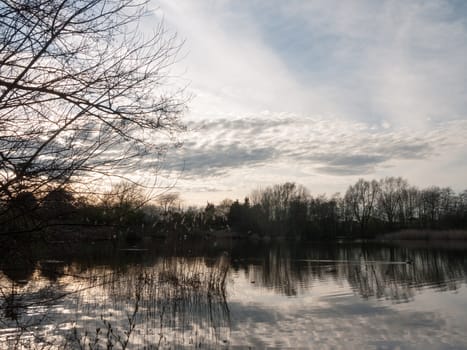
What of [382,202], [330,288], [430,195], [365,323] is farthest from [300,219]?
[365,323]

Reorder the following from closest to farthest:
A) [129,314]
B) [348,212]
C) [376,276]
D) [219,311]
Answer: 1. [129,314]
2. [219,311]
3. [376,276]
4. [348,212]

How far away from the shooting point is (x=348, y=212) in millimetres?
86562

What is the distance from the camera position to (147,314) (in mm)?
11367

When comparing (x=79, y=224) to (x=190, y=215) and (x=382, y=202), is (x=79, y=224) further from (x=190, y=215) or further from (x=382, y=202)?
(x=382, y=202)

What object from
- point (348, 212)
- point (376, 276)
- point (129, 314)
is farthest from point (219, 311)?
point (348, 212)

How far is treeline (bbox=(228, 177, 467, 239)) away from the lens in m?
81.1

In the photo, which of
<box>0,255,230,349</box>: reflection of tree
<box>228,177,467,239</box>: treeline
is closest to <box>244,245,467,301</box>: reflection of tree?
<box>0,255,230,349</box>: reflection of tree

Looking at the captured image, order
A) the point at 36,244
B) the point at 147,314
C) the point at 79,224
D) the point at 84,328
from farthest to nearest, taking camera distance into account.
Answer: the point at 147,314
the point at 84,328
the point at 36,244
the point at 79,224

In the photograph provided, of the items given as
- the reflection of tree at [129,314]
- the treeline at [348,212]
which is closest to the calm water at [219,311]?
the reflection of tree at [129,314]

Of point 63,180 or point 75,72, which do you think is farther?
point 75,72

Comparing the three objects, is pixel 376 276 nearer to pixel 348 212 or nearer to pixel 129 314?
pixel 129 314

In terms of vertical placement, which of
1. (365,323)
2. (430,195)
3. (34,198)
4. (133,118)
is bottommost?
(365,323)

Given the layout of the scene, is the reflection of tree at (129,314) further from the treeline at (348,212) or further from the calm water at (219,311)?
the treeline at (348,212)

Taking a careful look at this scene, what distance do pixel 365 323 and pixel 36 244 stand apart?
1028 cm
